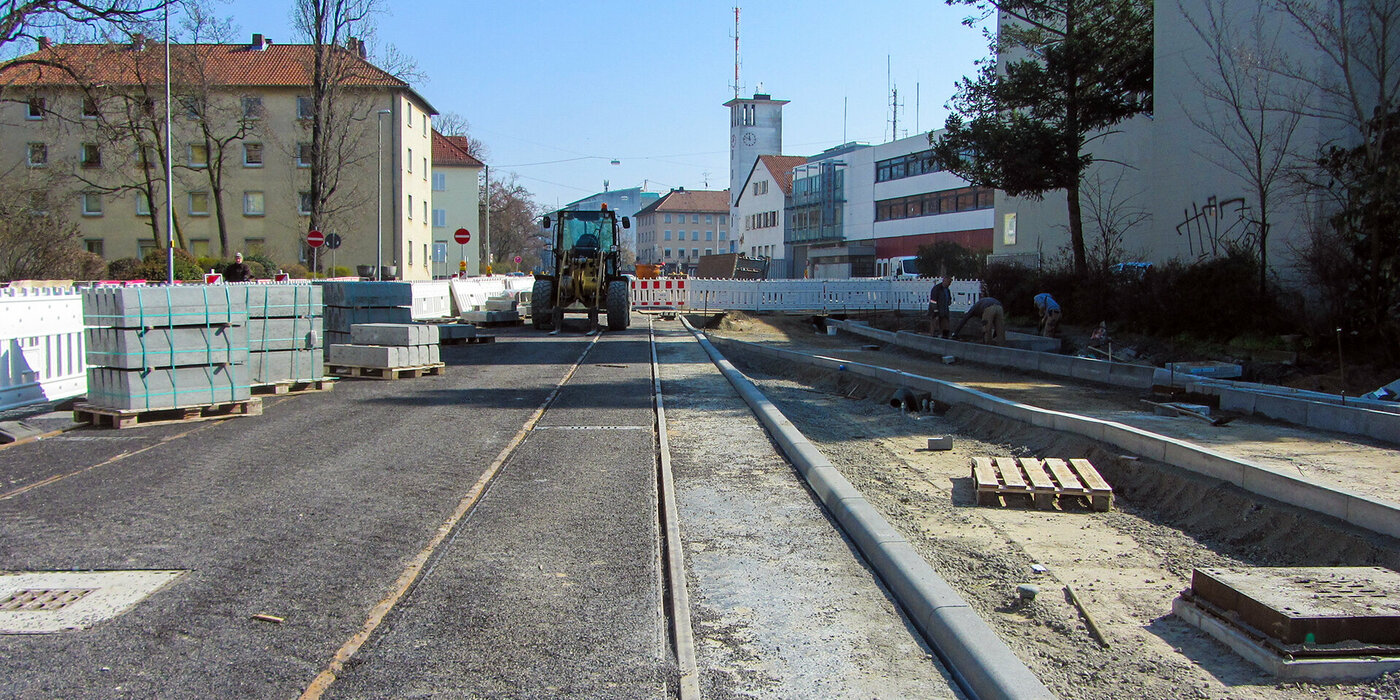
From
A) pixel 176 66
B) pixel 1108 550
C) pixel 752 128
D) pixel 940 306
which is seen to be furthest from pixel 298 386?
pixel 752 128

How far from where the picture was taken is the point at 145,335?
35.2 feet

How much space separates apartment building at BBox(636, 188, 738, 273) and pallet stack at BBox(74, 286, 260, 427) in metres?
129

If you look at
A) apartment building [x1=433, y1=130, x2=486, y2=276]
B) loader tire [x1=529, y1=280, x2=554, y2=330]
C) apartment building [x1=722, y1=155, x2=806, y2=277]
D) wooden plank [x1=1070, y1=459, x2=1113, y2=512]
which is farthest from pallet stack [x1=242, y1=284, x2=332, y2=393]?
apartment building [x1=722, y1=155, x2=806, y2=277]

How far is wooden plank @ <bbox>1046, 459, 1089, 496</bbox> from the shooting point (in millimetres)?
7078

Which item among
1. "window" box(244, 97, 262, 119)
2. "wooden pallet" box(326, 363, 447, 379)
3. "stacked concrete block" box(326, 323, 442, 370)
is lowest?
"wooden pallet" box(326, 363, 447, 379)

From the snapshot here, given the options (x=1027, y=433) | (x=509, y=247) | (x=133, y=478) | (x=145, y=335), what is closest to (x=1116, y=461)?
(x=1027, y=433)

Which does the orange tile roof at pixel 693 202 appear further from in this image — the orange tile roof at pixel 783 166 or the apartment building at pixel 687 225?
the orange tile roof at pixel 783 166

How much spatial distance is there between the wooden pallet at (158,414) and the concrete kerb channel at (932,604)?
23.6 feet

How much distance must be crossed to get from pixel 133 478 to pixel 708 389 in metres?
8.04

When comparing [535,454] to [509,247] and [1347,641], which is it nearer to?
[1347,641]

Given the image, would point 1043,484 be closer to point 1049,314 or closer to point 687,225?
point 1049,314

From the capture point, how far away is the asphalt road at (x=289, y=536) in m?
4.13

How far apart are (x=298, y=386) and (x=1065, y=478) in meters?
10.8

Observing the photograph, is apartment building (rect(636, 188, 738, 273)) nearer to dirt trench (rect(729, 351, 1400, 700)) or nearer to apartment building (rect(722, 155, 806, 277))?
apartment building (rect(722, 155, 806, 277))
